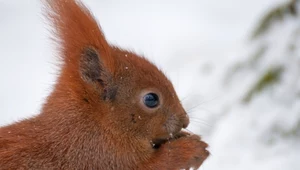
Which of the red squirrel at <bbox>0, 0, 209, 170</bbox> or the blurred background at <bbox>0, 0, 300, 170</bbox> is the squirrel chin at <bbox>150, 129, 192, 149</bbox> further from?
the blurred background at <bbox>0, 0, 300, 170</bbox>

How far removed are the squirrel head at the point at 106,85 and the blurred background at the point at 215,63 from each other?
0.42 feet

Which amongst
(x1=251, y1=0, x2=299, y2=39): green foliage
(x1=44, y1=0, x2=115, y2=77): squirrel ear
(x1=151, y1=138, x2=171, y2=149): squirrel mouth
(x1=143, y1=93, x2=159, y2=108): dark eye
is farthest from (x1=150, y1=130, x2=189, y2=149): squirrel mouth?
(x1=251, y1=0, x2=299, y2=39): green foliage

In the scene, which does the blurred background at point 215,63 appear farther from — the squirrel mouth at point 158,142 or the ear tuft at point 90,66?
the squirrel mouth at point 158,142

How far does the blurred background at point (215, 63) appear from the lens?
4828mm

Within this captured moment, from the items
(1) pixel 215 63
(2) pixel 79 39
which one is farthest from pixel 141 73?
(1) pixel 215 63

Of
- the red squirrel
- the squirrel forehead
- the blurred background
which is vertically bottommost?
the red squirrel

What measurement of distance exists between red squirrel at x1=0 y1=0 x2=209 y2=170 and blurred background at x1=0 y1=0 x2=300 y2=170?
0.48 feet

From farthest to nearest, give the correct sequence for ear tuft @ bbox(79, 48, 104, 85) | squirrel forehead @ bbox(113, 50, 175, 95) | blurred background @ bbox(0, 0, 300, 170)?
1. blurred background @ bbox(0, 0, 300, 170)
2. squirrel forehead @ bbox(113, 50, 175, 95)
3. ear tuft @ bbox(79, 48, 104, 85)

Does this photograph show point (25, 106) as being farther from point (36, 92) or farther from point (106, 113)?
point (106, 113)

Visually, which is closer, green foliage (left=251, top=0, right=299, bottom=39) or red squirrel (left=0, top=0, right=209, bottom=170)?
red squirrel (left=0, top=0, right=209, bottom=170)

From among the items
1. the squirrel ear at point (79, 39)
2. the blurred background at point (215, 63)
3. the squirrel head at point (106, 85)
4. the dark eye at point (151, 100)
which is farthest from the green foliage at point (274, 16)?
the squirrel ear at point (79, 39)

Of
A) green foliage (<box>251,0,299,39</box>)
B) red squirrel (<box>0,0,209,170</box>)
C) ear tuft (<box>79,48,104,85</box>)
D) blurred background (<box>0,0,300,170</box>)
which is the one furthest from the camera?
green foliage (<box>251,0,299,39</box>)

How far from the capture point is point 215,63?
6477 mm

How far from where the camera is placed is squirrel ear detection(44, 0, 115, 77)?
3.41 m
